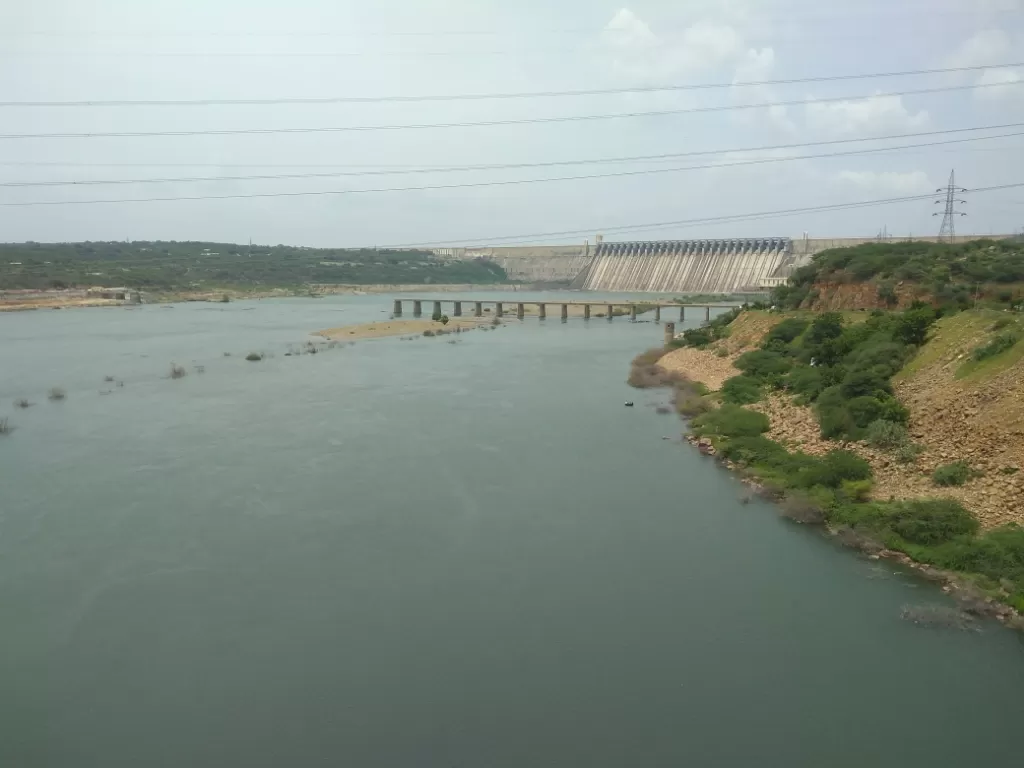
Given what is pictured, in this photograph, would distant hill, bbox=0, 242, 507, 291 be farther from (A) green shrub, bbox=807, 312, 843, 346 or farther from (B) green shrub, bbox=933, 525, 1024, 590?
(B) green shrub, bbox=933, 525, 1024, 590

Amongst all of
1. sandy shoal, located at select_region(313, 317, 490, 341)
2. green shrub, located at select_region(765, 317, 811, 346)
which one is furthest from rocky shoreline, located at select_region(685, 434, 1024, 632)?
sandy shoal, located at select_region(313, 317, 490, 341)

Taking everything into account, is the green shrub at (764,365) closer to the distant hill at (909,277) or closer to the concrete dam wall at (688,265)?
the distant hill at (909,277)

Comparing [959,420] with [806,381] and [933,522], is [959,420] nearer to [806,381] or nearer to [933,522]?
[933,522]

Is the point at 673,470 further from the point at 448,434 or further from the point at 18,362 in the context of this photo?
the point at 18,362

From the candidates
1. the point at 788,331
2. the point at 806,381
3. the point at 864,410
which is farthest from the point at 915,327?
the point at 788,331

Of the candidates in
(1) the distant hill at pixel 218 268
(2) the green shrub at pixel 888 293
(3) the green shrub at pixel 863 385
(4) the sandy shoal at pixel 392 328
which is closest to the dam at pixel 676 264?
(1) the distant hill at pixel 218 268

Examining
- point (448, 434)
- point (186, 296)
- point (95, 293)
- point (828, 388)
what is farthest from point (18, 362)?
point (186, 296)
